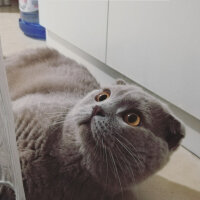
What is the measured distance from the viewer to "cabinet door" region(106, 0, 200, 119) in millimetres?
1087

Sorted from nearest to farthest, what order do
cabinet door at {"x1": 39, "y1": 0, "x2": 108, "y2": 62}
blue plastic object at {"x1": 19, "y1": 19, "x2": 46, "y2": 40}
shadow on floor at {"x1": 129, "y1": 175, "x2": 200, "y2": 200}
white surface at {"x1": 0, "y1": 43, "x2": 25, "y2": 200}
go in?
white surface at {"x1": 0, "y1": 43, "x2": 25, "y2": 200}
shadow on floor at {"x1": 129, "y1": 175, "x2": 200, "y2": 200}
cabinet door at {"x1": 39, "y1": 0, "x2": 108, "y2": 62}
blue plastic object at {"x1": 19, "y1": 19, "x2": 46, "y2": 40}

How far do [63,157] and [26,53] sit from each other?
0.71 meters

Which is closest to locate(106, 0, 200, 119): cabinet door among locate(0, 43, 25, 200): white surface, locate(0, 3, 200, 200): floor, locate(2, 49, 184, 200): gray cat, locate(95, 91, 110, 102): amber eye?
locate(0, 3, 200, 200): floor

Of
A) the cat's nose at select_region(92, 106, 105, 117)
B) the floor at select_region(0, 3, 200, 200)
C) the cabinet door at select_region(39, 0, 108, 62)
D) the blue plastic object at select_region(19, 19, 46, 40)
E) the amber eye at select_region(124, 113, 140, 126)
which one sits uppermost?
the cat's nose at select_region(92, 106, 105, 117)

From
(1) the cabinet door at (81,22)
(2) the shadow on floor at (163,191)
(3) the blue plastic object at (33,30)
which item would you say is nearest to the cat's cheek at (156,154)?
(2) the shadow on floor at (163,191)

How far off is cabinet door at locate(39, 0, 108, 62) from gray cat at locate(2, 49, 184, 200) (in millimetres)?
633

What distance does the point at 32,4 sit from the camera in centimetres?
216

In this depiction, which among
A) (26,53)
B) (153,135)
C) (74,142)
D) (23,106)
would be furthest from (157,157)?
(26,53)

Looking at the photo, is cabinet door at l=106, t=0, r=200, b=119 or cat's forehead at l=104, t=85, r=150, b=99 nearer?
cat's forehead at l=104, t=85, r=150, b=99

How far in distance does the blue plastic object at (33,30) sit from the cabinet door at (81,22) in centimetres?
30

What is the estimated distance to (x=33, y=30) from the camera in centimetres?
221

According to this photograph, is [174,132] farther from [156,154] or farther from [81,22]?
[81,22]

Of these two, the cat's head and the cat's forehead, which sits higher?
the cat's forehead

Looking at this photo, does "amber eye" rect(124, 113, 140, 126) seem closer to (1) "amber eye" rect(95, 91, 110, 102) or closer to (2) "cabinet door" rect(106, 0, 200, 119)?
(1) "amber eye" rect(95, 91, 110, 102)
